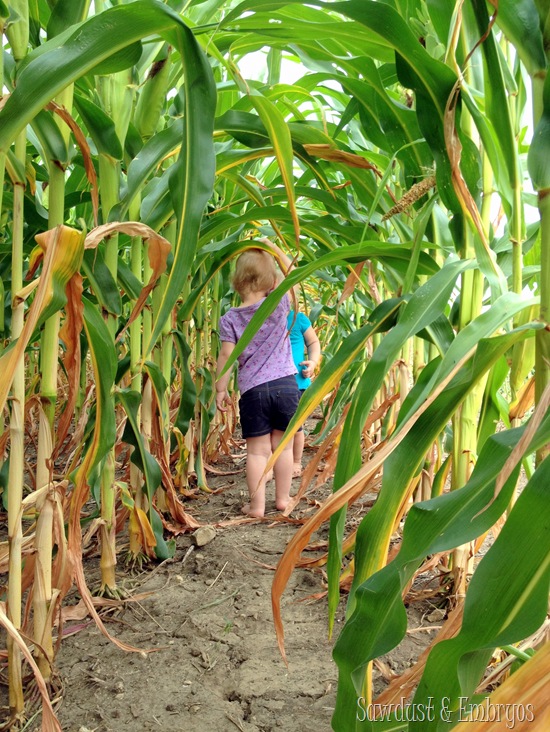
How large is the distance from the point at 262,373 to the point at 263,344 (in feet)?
0.31

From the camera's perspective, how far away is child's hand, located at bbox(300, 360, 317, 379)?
211cm

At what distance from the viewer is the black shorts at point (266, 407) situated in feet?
6.16

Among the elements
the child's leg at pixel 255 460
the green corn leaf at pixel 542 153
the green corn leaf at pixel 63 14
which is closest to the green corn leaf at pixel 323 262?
the green corn leaf at pixel 542 153

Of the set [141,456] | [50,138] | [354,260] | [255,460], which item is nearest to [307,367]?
[255,460]

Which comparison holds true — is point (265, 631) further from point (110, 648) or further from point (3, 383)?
point (3, 383)

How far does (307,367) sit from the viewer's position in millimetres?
2197

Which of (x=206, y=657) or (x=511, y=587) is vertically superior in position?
(x=511, y=587)

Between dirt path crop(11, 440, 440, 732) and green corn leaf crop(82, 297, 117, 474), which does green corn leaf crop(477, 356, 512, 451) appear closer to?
dirt path crop(11, 440, 440, 732)

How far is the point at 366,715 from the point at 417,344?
868 mm

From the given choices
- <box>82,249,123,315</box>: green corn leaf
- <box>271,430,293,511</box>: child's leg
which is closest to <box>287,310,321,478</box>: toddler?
<box>271,430,293,511</box>: child's leg

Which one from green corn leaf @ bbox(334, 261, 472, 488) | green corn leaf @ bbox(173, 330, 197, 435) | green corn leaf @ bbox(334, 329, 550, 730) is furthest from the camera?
green corn leaf @ bbox(173, 330, 197, 435)

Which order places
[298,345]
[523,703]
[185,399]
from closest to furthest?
[523,703], [185,399], [298,345]

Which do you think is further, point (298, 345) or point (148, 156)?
point (298, 345)

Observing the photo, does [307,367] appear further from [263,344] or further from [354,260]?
[354,260]
